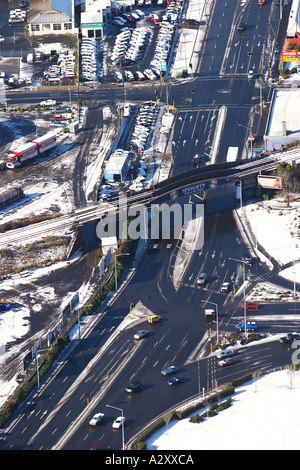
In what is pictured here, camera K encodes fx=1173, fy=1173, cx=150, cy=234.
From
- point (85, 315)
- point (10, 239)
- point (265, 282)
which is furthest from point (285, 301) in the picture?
point (10, 239)

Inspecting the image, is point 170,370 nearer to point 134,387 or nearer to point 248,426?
point 134,387

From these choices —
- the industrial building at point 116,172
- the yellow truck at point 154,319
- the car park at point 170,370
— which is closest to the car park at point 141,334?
the yellow truck at point 154,319

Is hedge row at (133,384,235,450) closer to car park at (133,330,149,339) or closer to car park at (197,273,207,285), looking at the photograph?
car park at (133,330,149,339)

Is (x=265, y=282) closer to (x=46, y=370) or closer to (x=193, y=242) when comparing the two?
(x=193, y=242)

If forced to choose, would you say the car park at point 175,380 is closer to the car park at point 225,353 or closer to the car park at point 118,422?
the car park at point 225,353

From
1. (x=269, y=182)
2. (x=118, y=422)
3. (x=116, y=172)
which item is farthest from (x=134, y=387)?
(x=269, y=182)

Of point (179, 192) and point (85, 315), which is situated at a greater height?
point (179, 192)

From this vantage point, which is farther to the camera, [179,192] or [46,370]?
[179,192]
